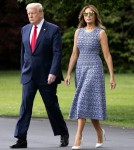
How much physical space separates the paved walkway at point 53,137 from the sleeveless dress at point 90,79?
57 cm

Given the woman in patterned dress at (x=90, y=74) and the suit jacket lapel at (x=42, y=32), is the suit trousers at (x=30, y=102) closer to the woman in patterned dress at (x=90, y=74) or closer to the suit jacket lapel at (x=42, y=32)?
the woman in patterned dress at (x=90, y=74)

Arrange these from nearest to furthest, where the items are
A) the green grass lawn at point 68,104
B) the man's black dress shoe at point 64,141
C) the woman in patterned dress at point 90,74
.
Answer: the woman in patterned dress at point 90,74 → the man's black dress shoe at point 64,141 → the green grass lawn at point 68,104

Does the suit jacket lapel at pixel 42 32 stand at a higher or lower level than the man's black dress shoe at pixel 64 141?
higher

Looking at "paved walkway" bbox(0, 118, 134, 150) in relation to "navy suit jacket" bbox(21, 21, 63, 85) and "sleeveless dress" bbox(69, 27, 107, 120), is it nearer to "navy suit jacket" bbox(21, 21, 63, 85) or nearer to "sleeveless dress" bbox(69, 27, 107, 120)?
"sleeveless dress" bbox(69, 27, 107, 120)

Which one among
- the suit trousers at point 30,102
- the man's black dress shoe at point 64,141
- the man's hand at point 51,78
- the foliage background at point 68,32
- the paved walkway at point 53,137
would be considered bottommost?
the foliage background at point 68,32

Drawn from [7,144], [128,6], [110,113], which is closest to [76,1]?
[110,113]

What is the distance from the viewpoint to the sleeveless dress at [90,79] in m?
11.1

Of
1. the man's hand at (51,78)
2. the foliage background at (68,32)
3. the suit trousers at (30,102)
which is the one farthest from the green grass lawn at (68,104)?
the foliage background at (68,32)

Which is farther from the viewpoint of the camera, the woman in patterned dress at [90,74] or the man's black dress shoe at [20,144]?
the man's black dress shoe at [20,144]

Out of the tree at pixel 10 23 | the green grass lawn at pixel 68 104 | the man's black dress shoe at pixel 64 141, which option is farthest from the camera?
the tree at pixel 10 23

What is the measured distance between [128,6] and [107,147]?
42.7 meters

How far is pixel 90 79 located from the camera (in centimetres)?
1108

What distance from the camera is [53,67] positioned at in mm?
11109

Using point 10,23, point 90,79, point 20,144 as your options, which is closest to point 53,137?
point 20,144
